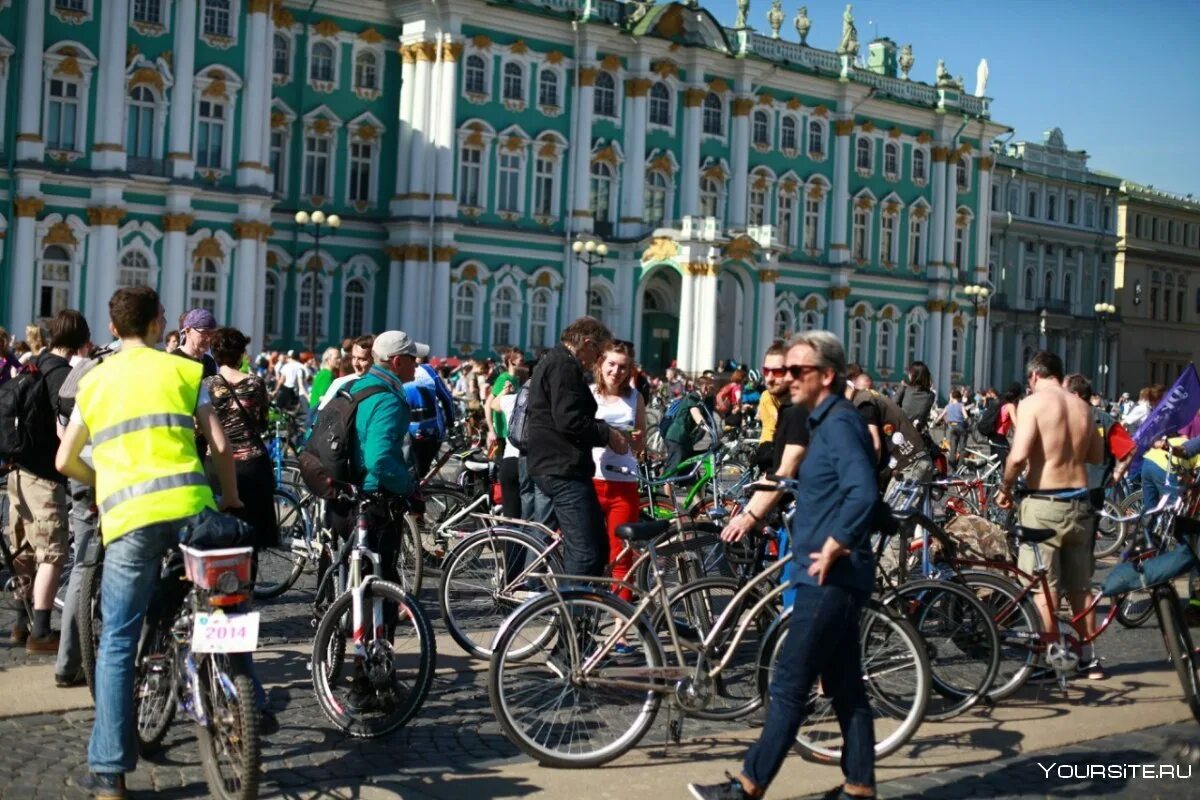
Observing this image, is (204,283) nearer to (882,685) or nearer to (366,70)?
(366,70)

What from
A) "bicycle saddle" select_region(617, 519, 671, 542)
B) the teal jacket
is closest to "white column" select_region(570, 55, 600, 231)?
the teal jacket

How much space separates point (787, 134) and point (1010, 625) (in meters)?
51.1

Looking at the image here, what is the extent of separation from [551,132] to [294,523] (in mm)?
39410

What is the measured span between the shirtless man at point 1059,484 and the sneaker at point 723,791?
3.78 metres

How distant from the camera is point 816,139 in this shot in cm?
6034

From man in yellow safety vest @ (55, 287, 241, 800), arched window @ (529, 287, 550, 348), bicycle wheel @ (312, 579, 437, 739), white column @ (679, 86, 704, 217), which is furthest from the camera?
white column @ (679, 86, 704, 217)

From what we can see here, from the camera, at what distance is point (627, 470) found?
429 inches

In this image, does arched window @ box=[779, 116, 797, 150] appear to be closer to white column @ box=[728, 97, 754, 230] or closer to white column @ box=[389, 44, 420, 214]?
white column @ box=[728, 97, 754, 230]

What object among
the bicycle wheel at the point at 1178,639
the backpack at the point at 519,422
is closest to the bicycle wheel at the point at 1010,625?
the bicycle wheel at the point at 1178,639

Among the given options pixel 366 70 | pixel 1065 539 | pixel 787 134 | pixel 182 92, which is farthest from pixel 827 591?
pixel 787 134

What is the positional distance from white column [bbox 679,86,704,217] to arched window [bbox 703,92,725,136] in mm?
932

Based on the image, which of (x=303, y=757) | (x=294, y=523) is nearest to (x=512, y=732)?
(x=303, y=757)

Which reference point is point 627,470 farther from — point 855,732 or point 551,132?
point 551,132

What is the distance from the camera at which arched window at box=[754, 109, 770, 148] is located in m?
57.7
